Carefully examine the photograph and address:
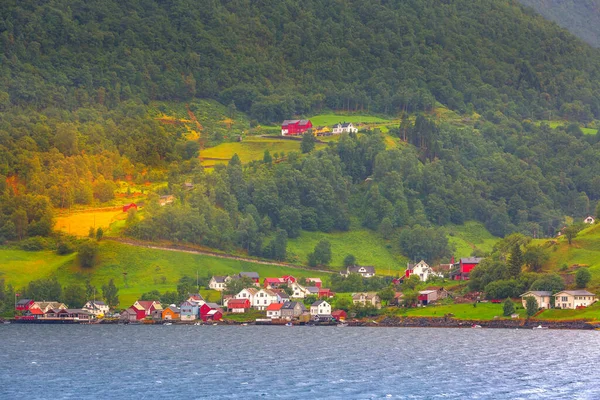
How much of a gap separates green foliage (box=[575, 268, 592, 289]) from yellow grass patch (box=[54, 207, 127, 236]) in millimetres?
81172

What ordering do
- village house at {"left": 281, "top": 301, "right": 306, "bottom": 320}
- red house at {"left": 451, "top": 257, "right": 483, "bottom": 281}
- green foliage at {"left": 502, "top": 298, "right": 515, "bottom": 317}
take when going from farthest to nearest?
red house at {"left": 451, "top": 257, "right": 483, "bottom": 281}
village house at {"left": 281, "top": 301, "right": 306, "bottom": 320}
green foliage at {"left": 502, "top": 298, "right": 515, "bottom": 317}

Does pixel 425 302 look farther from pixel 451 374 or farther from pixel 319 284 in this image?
pixel 451 374

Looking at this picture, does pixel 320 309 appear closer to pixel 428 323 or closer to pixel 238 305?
pixel 238 305

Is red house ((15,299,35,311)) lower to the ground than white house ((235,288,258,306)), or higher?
lower

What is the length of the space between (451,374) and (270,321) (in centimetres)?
6898

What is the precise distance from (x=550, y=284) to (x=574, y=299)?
16.1ft

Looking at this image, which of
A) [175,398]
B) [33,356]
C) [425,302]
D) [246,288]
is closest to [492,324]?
[425,302]

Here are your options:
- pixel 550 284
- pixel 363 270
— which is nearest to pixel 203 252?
pixel 363 270

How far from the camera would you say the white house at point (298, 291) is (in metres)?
173

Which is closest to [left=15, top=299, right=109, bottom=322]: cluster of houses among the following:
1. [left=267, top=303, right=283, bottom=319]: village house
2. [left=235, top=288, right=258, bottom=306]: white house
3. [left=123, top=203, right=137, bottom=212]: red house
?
[left=235, top=288, right=258, bottom=306]: white house

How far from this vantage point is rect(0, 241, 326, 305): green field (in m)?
173

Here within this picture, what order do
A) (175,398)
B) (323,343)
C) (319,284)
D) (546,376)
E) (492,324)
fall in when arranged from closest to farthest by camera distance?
(175,398), (546,376), (323,343), (492,324), (319,284)

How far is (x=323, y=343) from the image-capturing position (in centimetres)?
11975

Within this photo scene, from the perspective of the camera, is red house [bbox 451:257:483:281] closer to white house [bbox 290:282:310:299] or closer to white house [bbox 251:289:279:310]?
white house [bbox 290:282:310:299]
